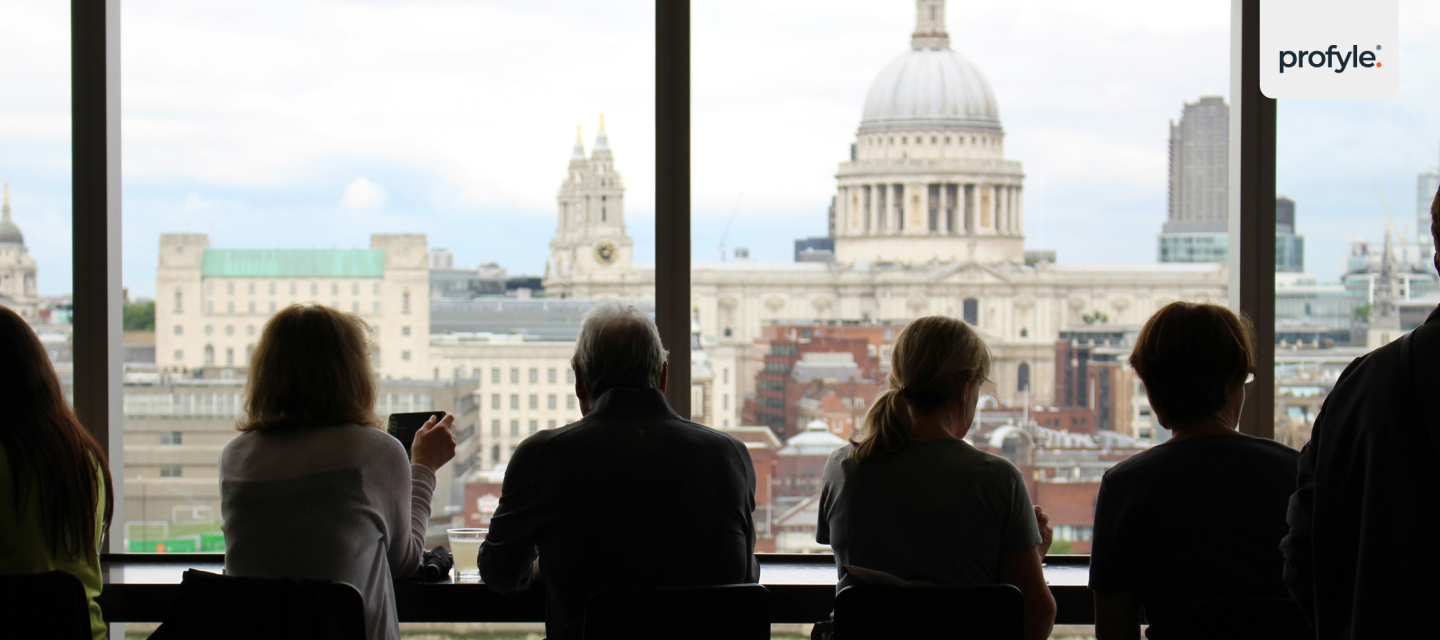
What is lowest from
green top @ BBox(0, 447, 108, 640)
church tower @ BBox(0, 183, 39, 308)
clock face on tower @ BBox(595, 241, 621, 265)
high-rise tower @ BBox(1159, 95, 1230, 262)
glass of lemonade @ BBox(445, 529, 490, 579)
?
glass of lemonade @ BBox(445, 529, 490, 579)

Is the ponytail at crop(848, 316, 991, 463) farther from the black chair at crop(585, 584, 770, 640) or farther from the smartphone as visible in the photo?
the smartphone

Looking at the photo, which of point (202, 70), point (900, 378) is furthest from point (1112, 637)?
point (202, 70)

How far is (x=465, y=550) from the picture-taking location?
1212 millimetres

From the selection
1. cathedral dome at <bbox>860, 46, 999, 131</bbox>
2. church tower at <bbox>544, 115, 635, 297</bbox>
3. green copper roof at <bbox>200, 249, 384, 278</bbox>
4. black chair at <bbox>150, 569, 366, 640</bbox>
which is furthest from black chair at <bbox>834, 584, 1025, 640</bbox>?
cathedral dome at <bbox>860, 46, 999, 131</bbox>

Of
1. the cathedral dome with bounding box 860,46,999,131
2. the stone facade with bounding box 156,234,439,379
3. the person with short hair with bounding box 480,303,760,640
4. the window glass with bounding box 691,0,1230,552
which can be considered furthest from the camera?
the cathedral dome with bounding box 860,46,999,131

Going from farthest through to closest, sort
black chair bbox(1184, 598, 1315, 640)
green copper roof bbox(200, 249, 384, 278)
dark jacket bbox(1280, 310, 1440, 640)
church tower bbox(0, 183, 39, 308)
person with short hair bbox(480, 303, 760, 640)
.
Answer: green copper roof bbox(200, 249, 384, 278) < church tower bbox(0, 183, 39, 308) < person with short hair bbox(480, 303, 760, 640) < black chair bbox(1184, 598, 1315, 640) < dark jacket bbox(1280, 310, 1440, 640)

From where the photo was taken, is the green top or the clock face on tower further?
the clock face on tower

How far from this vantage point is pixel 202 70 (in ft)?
75.8

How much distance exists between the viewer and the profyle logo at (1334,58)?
148 cm

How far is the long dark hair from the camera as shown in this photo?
38.9 inches

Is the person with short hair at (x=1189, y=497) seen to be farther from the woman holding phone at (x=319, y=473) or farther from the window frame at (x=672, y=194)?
the woman holding phone at (x=319, y=473)

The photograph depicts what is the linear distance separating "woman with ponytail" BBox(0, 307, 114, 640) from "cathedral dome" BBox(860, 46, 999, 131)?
1830 inches

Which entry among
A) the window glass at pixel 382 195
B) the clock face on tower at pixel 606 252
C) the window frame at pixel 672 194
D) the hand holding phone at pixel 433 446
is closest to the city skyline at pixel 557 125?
the window frame at pixel 672 194

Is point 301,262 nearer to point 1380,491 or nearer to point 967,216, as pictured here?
point 1380,491
